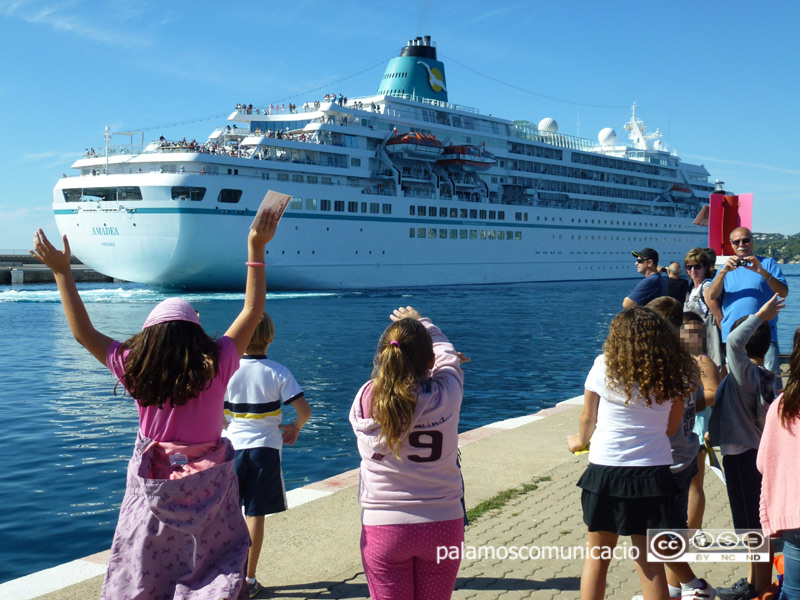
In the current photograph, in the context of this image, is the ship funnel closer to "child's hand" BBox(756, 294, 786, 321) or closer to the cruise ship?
the cruise ship

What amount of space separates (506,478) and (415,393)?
10.7 feet

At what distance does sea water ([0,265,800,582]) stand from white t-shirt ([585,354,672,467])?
1.75 meters

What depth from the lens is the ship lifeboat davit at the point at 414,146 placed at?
41281 millimetres

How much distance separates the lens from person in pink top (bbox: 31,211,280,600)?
2299 mm

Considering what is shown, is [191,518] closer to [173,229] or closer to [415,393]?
[415,393]

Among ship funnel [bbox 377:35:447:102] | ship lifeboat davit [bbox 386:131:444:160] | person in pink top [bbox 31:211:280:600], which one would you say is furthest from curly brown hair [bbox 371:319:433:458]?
ship funnel [bbox 377:35:447:102]

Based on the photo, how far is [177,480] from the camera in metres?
2.28

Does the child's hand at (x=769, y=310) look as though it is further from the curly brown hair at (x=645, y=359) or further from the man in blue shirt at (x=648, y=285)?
the man in blue shirt at (x=648, y=285)

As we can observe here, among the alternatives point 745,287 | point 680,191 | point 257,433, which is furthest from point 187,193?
point 680,191

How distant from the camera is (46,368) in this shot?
15.8 m

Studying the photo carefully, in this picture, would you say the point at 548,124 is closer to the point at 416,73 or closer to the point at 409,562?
the point at 416,73

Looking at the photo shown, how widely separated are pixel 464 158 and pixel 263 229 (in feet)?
141

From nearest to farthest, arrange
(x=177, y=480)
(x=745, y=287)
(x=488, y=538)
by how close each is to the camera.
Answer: (x=177, y=480), (x=488, y=538), (x=745, y=287)

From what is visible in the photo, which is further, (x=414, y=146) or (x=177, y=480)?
(x=414, y=146)
